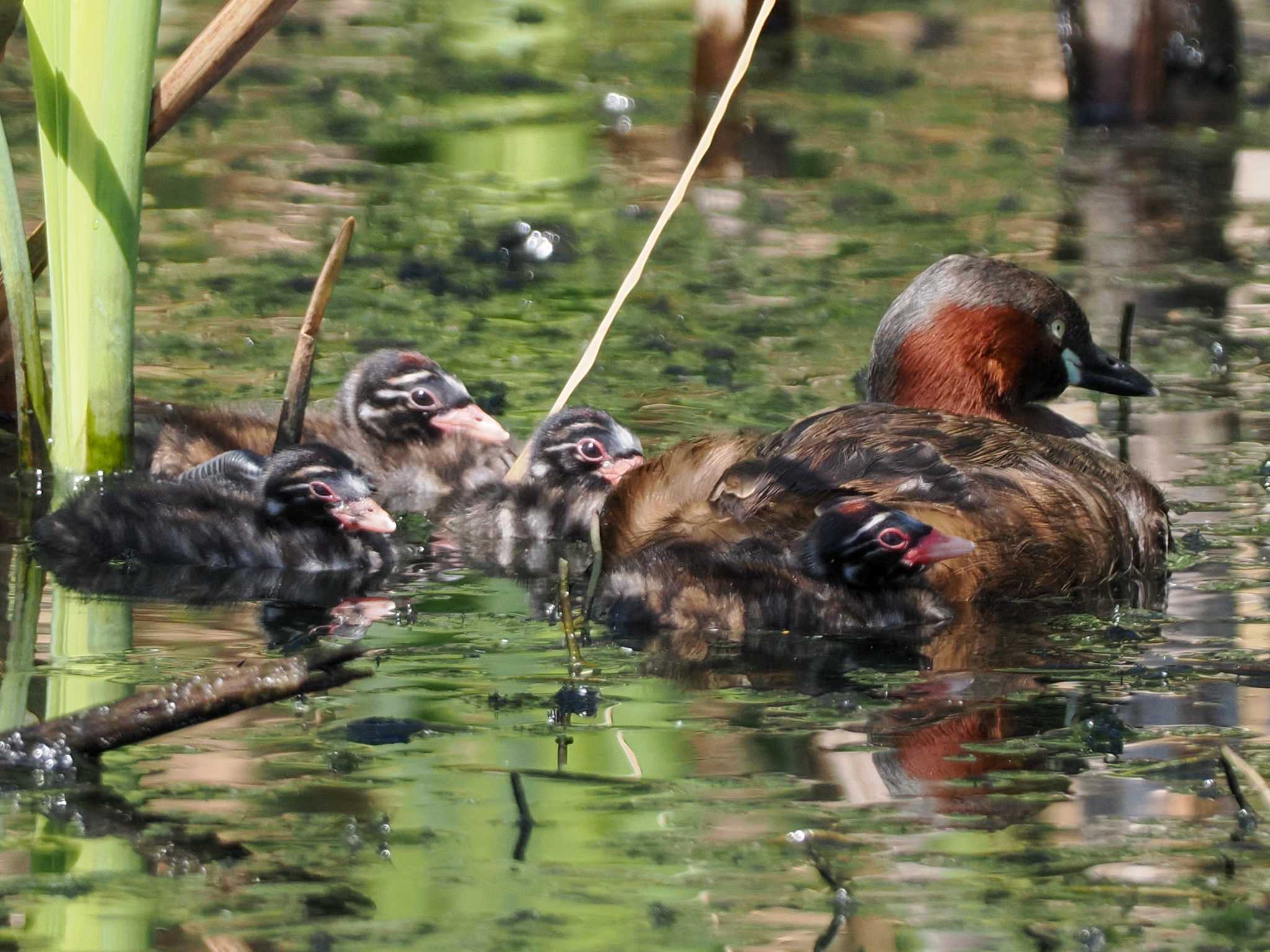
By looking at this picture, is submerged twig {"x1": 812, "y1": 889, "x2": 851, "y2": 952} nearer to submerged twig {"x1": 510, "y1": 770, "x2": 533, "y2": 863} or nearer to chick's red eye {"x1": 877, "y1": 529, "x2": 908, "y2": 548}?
submerged twig {"x1": 510, "y1": 770, "x2": 533, "y2": 863}

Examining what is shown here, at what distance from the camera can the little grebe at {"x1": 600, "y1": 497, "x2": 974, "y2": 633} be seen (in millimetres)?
4727

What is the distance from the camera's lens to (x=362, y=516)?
5.73m

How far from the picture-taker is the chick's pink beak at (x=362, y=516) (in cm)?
571

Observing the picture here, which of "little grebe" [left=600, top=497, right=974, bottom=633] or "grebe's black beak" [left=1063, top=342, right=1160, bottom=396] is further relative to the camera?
"grebe's black beak" [left=1063, top=342, right=1160, bottom=396]

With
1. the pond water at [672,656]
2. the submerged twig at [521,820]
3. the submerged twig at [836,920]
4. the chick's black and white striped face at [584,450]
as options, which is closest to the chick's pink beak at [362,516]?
the pond water at [672,656]

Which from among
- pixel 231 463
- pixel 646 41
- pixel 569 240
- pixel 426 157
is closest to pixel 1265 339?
pixel 569 240

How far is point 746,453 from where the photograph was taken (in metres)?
5.23

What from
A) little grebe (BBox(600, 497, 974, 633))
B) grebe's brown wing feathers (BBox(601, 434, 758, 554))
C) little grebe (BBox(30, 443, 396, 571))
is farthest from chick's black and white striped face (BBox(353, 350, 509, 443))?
little grebe (BBox(600, 497, 974, 633))

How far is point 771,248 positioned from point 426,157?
2245 mm

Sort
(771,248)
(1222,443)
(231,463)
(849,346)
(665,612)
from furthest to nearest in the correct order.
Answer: (771,248) → (849,346) → (1222,443) → (231,463) → (665,612)

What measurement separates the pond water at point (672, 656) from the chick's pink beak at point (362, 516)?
7.1 inches

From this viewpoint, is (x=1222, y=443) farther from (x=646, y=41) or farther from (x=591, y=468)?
(x=646, y=41)

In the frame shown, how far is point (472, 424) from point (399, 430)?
23 centimetres

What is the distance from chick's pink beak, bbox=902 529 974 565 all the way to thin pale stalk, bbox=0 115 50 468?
2134 millimetres
